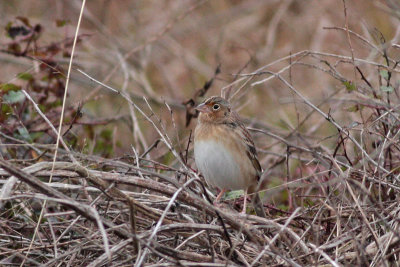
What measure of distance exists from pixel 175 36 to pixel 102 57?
2168 millimetres

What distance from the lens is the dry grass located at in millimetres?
3494

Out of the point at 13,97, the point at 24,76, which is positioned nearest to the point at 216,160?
the point at 13,97

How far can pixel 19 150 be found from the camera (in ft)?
18.0

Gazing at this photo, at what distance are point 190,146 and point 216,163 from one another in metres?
0.91

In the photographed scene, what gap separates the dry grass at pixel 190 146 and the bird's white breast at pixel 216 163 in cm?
14

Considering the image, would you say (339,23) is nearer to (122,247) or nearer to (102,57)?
(102,57)

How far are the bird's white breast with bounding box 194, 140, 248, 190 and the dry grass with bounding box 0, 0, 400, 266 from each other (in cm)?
14

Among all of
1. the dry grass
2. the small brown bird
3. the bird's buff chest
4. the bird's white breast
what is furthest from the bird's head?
the dry grass

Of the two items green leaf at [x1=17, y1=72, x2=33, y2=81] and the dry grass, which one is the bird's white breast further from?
green leaf at [x1=17, y1=72, x2=33, y2=81]

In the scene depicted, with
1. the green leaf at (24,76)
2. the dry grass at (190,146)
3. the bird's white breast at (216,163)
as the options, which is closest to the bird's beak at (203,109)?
the bird's white breast at (216,163)


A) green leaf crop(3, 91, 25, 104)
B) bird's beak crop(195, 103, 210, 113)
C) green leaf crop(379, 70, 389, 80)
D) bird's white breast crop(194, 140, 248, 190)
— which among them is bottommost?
bird's white breast crop(194, 140, 248, 190)

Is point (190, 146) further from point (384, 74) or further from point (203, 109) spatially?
point (384, 74)

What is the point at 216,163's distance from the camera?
4922mm

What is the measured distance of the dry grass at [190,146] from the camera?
3.49m
